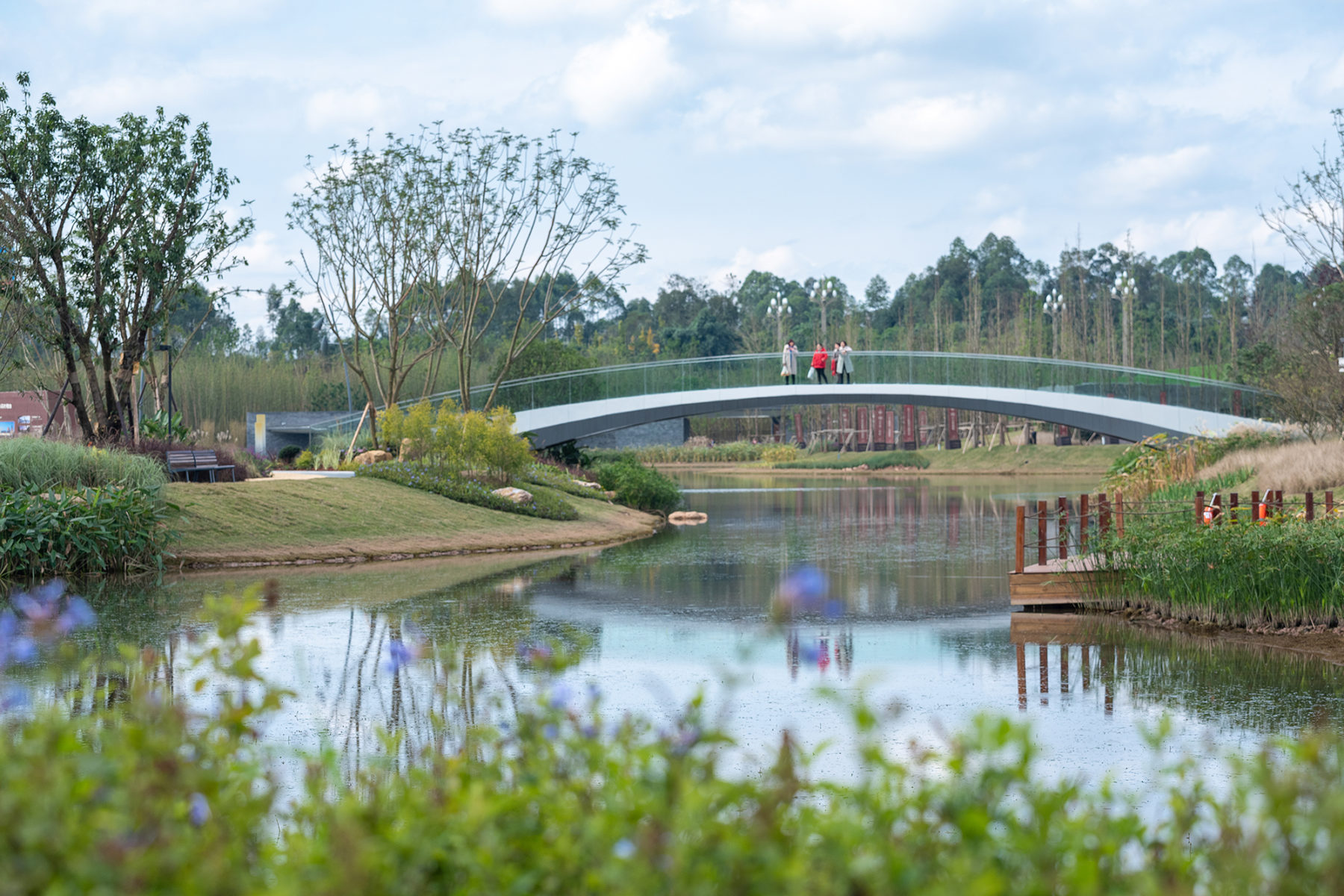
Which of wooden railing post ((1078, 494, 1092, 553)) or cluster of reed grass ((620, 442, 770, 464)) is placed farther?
cluster of reed grass ((620, 442, 770, 464))

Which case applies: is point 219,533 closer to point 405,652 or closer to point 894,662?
point 894,662

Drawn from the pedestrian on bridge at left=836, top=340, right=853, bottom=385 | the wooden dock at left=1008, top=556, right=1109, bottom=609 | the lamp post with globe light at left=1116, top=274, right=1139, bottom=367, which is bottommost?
the wooden dock at left=1008, top=556, right=1109, bottom=609

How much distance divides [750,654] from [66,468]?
14.2 metres

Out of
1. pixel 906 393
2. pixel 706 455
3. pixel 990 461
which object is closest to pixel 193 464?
pixel 906 393

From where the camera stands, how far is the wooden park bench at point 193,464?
1920cm

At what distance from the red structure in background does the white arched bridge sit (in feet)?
46.7

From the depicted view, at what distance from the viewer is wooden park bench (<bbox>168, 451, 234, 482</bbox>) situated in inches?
756

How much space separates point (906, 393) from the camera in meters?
36.8

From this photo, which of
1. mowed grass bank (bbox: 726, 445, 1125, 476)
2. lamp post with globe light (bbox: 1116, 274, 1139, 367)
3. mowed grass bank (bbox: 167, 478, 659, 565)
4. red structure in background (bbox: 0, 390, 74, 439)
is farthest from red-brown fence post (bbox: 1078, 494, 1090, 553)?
lamp post with globe light (bbox: 1116, 274, 1139, 367)

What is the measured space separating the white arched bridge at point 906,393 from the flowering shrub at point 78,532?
1895cm

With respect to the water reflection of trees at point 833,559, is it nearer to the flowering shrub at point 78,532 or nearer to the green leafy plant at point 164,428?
the flowering shrub at point 78,532

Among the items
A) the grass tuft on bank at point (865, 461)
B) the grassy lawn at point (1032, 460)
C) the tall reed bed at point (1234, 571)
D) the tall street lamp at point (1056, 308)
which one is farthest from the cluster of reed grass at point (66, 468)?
the tall street lamp at point (1056, 308)

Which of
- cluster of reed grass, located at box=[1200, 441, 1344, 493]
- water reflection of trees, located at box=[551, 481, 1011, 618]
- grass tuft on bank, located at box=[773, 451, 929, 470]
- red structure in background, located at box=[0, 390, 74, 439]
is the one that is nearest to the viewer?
water reflection of trees, located at box=[551, 481, 1011, 618]

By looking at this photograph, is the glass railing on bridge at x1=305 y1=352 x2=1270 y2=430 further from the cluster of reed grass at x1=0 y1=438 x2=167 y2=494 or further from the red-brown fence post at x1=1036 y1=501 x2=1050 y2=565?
the red-brown fence post at x1=1036 y1=501 x2=1050 y2=565
